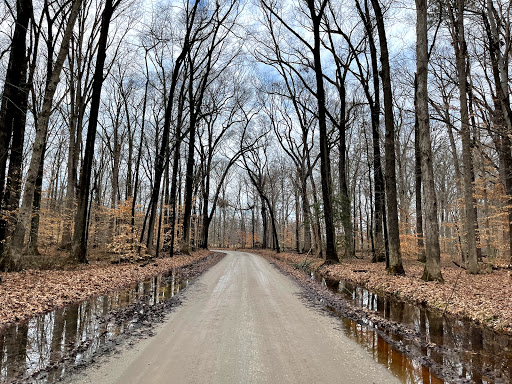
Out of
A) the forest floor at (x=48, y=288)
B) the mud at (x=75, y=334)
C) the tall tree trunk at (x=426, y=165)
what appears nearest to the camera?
the mud at (x=75, y=334)

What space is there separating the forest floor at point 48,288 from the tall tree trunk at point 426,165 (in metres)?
10.2

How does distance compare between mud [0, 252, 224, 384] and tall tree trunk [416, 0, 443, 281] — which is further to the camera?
tall tree trunk [416, 0, 443, 281]

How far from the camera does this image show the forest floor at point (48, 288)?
586cm

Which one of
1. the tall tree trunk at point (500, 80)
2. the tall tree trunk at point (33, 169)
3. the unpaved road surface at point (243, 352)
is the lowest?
the unpaved road surface at point (243, 352)

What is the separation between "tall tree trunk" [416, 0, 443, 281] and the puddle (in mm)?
8670

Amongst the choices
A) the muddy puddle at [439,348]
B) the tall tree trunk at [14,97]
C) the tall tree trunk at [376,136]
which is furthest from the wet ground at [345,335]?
the tall tree trunk at [376,136]

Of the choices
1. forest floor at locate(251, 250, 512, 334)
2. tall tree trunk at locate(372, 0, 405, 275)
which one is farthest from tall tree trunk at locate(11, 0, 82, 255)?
tall tree trunk at locate(372, 0, 405, 275)

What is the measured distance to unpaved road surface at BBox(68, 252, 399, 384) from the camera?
3.44 metres

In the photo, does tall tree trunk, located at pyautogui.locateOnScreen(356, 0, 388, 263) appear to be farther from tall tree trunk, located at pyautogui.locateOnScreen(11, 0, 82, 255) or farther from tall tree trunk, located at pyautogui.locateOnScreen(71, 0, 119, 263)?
tall tree trunk, located at pyautogui.locateOnScreen(11, 0, 82, 255)

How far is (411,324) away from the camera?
5.98 metres

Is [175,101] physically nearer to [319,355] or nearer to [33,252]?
[33,252]

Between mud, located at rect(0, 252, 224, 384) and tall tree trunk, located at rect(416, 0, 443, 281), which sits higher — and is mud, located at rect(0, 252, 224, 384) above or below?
below

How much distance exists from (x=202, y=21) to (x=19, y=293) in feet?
58.8

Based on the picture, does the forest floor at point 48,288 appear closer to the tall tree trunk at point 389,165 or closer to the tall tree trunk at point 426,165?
the tall tree trunk at point 389,165
